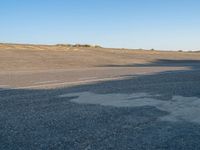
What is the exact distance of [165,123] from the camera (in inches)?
394

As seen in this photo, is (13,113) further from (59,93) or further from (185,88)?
(185,88)

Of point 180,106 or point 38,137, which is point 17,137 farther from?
point 180,106

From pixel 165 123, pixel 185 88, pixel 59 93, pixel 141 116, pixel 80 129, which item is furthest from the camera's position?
pixel 185 88

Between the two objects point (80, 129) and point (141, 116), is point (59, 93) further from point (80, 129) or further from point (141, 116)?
point (80, 129)

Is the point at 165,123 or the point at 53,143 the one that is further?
the point at 165,123

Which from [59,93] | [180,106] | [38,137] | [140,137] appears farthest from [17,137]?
[59,93]

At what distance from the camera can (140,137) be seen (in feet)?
27.9

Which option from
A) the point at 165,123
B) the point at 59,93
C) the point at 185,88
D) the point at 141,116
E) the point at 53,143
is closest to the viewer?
the point at 53,143

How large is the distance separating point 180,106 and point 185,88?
4953 millimetres

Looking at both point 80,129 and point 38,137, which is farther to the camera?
point 80,129

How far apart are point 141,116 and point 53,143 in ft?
11.1

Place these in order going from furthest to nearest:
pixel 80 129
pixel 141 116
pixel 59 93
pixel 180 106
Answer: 1. pixel 59 93
2. pixel 180 106
3. pixel 141 116
4. pixel 80 129

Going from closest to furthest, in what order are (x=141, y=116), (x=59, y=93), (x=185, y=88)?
(x=141, y=116)
(x=59, y=93)
(x=185, y=88)

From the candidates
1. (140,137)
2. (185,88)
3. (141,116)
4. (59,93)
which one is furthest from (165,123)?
(185,88)
